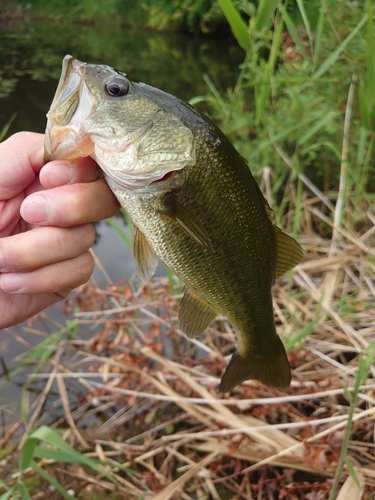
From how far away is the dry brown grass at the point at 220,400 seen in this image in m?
1.79

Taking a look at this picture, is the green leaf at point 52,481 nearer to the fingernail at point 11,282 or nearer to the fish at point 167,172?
the fingernail at point 11,282

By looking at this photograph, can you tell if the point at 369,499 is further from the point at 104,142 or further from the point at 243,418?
the point at 104,142

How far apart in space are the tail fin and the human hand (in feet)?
2.19

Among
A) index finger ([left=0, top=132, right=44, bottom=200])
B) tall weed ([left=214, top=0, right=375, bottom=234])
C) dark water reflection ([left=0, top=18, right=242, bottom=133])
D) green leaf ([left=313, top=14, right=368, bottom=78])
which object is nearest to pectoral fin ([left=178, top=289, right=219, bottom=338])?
index finger ([left=0, top=132, right=44, bottom=200])

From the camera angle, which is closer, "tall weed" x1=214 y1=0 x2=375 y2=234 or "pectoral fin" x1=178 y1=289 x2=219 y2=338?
"pectoral fin" x1=178 y1=289 x2=219 y2=338

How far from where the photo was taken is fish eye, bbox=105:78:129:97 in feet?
3.90

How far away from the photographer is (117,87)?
1.20 meters

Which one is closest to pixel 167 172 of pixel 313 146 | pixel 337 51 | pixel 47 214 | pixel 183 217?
pixel 183 217

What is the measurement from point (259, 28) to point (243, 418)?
5.61 ft

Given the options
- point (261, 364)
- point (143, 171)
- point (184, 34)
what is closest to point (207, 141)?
point (143, 171)

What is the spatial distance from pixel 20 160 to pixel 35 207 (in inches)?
9.3

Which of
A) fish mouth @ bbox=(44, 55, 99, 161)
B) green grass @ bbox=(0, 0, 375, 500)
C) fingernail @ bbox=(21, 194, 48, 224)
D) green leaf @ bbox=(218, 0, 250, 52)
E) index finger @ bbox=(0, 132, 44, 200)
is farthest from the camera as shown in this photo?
green grass @ bbox=(0, 0, 375, 500)

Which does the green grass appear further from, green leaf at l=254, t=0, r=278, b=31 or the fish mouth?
the fish mouth

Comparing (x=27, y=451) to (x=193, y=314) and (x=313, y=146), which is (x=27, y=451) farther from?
(x=313, y=146)
